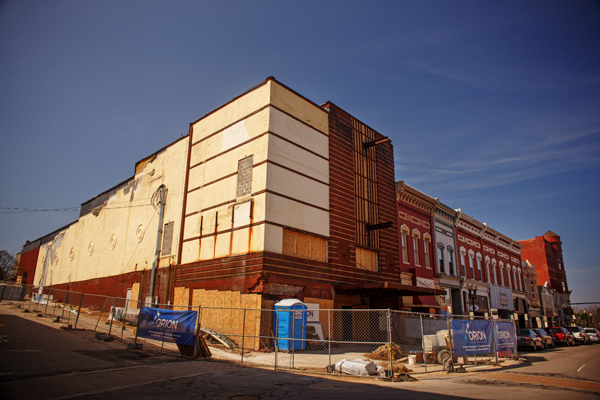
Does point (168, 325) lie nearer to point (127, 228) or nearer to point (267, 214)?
point (267, 214)

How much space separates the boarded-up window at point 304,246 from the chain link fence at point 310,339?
3.15m

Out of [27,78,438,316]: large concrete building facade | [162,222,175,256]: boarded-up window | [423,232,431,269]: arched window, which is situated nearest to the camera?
[27,78,438,316]: large concrete building facade

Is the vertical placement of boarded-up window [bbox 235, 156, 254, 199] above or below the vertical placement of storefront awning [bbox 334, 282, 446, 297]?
above

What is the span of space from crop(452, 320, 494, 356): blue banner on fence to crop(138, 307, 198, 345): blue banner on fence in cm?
935

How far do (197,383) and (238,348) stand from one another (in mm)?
8304

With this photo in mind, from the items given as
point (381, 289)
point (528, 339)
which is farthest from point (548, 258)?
point (381, 289)

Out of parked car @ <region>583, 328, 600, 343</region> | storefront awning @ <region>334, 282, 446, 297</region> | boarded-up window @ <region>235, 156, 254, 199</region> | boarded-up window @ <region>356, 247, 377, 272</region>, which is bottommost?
parked car @ <region>583, 328, 600, 343</region>

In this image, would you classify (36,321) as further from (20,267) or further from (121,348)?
(20,267)

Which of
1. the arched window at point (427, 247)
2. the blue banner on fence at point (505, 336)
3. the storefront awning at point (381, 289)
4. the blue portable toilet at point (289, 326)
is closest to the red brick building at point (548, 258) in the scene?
the arched window at point (427, 247)

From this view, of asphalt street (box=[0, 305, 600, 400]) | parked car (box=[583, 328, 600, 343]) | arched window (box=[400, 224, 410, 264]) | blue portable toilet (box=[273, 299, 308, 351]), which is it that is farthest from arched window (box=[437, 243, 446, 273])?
blue portable toilet (box=[273, 299, 308, 351])

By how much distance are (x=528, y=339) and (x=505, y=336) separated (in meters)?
10.0

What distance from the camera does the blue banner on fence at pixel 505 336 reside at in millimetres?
16219

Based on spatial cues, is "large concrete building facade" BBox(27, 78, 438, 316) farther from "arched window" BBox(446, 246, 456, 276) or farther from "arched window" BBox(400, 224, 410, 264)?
"arched window" BBox(446, 246, 456, 276)

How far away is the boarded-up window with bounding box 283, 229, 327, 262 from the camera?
66.4 ft
